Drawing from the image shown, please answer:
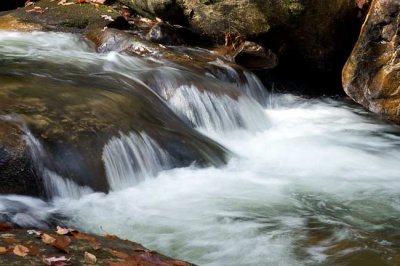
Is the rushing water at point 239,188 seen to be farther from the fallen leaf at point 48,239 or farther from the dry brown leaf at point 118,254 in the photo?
the dry brown leaf at point 118,254

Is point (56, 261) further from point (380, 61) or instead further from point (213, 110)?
point (380, 61)

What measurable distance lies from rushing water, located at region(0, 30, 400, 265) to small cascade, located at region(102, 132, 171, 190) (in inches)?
0.6

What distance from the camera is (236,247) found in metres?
4.42

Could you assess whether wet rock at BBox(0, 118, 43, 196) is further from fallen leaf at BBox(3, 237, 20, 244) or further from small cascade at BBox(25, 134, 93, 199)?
fallen leaf at BBox(3, 237, 20, 244)

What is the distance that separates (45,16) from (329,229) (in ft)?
33.1

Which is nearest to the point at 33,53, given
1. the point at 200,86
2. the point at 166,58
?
the point at 166,58

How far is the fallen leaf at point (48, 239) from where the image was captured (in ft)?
11.0

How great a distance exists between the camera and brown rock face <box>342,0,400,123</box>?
9250 millimetres

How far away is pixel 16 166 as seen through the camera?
4.81m

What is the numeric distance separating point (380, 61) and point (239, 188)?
190 inches

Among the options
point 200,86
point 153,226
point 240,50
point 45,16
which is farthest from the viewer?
point 45,16

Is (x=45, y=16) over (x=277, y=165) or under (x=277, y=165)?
over

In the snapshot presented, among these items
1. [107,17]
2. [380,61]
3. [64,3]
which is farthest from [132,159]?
[64,3]

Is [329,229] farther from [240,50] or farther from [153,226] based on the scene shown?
[240,50]
